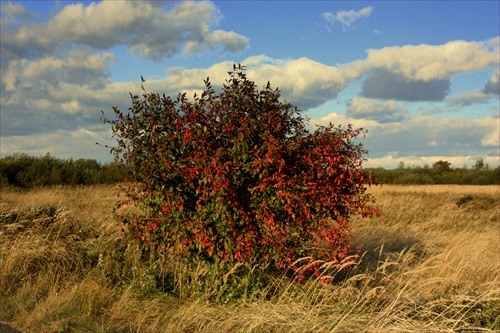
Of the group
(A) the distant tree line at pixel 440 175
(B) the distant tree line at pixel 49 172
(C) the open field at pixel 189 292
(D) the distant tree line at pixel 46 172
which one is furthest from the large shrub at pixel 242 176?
(A) the distant tree line at pixel 440 175

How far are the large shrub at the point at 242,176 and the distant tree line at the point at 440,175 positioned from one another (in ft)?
127

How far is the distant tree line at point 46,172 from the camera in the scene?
26.6 meters

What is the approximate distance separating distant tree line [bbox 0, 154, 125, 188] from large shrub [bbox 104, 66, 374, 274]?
61.9ft

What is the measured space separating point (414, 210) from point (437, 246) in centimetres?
729

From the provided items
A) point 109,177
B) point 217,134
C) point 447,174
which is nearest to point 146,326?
point 217,134

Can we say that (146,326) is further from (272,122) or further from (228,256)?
(272,122)

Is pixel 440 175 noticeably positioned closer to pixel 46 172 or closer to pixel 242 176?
pixel 46 172

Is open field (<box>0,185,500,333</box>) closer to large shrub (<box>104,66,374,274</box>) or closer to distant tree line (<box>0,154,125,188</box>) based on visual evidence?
large shrub (<box>104,66,374,274</box>)

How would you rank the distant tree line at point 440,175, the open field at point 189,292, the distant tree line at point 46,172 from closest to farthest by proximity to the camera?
the open field at point 189,292
the distant tree line at point 46,172
the distant tree line at point 440,175

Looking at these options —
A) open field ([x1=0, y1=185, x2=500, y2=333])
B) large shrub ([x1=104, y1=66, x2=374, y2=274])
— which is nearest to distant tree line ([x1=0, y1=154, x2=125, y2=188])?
open field ([x1=0, y1=185, x2=500, y2=333])

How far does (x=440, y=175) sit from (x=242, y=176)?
2128 inches

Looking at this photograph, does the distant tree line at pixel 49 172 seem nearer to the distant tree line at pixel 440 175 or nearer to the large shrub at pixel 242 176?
the large shrub at pixel 242 176

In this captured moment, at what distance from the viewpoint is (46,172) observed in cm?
2808

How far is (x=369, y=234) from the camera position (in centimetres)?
1227
